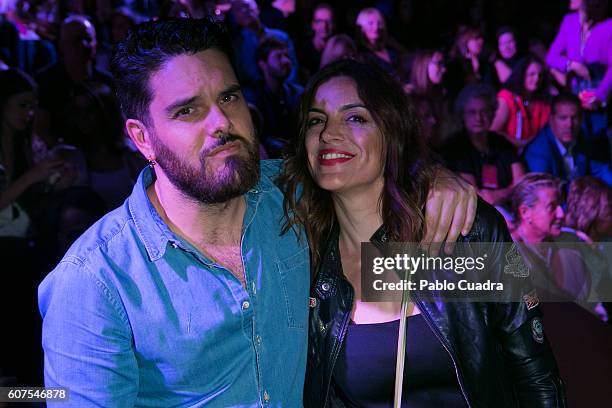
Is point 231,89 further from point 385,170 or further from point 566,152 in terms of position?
point 566,152

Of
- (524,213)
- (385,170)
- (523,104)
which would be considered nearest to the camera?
(385,170)

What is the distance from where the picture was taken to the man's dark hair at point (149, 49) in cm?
151

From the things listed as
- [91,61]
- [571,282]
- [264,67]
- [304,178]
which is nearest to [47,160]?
[91,61]

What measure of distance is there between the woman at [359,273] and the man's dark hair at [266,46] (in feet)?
8.24

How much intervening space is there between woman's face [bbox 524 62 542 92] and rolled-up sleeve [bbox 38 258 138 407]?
392 centimetres

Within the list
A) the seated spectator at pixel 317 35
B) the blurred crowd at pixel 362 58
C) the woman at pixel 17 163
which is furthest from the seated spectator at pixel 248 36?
the woman at pixel 17 163

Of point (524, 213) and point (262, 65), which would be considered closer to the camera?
point (524, 213)

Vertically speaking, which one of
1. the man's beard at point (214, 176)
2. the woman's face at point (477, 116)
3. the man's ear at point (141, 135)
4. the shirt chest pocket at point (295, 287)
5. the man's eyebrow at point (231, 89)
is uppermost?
the woman's face at point (477, 116)

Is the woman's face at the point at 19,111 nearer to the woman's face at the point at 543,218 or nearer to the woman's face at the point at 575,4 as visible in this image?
the woman's face at the point at 543,218

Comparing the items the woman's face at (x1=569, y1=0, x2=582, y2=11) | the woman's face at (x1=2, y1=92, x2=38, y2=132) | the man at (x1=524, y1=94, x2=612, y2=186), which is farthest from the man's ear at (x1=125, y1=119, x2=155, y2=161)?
the woman's face at (x1=569, y1=0, x2=582, y2=11)

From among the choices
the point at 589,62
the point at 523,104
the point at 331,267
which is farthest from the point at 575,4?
the point at 331,267

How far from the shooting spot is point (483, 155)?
13.7 ft

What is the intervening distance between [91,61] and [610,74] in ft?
12.2

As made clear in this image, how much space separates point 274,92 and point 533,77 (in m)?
1.98
